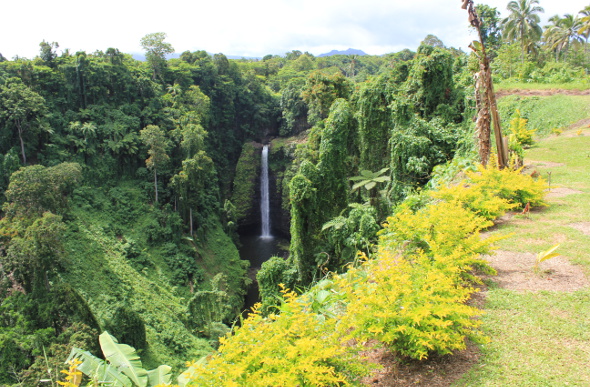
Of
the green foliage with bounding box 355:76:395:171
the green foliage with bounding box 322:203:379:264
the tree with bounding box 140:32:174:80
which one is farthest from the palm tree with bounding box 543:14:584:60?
the tree with bounding box 140:32:174:80

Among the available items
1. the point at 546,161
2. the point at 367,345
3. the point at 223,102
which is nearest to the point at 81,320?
the point at 367,345

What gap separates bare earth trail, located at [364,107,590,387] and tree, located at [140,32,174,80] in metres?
29.2

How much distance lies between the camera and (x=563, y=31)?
27625 mm

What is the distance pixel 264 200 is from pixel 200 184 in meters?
8.97

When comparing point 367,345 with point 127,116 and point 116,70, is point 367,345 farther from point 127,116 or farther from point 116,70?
point 116,70

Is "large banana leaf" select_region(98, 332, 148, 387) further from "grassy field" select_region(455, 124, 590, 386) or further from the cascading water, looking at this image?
the cascading water

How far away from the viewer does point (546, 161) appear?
1030 centimetres

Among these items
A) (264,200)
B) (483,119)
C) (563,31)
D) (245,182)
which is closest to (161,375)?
(483,119)

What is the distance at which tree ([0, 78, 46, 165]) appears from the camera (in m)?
19.2

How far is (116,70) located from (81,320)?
17.4m

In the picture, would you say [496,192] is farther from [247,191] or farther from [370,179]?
[247,191]

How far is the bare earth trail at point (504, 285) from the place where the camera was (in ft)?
11.5

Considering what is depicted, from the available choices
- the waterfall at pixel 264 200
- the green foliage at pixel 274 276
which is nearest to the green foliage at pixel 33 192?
the green foliage at pixel 274 276

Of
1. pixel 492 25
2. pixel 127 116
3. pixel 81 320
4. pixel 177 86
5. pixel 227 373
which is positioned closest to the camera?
pixel 227 373
